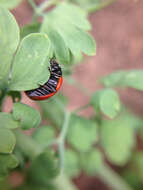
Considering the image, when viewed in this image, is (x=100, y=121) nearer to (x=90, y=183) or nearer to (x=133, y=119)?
(x=133, y=119)

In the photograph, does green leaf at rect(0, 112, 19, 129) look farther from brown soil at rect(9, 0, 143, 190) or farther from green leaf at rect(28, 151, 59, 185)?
brown soil at rect(9, 0, 143, 190)

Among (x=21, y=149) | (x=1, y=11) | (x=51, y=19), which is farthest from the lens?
(x=21, y=149)

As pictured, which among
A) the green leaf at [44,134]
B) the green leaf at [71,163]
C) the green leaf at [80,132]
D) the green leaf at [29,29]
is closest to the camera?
the green leaf at [29,29]

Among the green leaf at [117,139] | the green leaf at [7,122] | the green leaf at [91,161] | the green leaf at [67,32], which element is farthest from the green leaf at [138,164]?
the green leaf at [7,122]

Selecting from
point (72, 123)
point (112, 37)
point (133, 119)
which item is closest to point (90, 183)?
point (133, 119)

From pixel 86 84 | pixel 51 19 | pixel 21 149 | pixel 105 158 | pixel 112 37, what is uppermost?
pixel 112 37

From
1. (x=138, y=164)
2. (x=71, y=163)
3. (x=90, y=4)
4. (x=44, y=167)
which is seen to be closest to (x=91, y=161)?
(x=71, y=163)

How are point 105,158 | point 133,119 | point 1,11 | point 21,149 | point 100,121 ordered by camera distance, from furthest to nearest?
point 105,158 → point 133,119 → point 100,121 → point 21,149 → point 1,11

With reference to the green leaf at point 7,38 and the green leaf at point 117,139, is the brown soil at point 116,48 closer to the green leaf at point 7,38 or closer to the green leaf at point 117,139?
the green leaf at point 117,139
